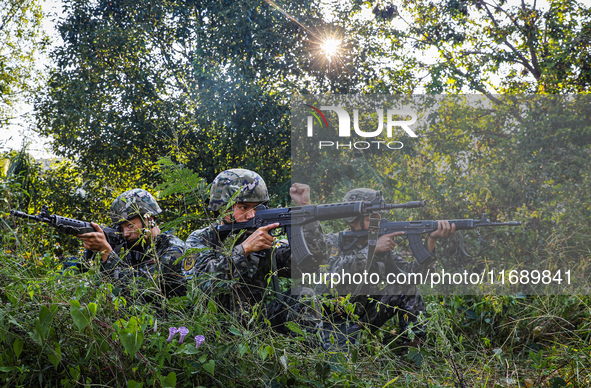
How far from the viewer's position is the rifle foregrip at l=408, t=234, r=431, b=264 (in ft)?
12.1

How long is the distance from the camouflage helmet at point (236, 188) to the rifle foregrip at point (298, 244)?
0.41 m

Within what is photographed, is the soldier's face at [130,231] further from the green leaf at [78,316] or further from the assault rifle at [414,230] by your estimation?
the green leaf at [78,316]

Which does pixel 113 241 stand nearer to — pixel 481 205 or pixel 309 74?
pixel 481 205

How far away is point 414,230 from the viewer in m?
3.73

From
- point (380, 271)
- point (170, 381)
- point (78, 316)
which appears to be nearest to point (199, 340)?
point (170, 381)

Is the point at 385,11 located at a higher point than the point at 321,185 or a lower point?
higher

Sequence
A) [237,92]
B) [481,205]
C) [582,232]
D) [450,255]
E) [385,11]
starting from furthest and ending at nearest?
[385,11] < [237,92] < [481,205] < [582,232] < [450,255]

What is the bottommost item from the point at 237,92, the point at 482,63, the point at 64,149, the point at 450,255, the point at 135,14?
the point at 450,255

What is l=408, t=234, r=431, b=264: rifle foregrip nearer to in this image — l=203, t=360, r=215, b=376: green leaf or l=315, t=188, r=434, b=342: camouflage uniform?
l=315, t=188, r=434, b=342: camouflage uniform

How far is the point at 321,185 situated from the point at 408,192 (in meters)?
0.94

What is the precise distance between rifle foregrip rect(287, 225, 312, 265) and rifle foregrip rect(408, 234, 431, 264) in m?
0.90

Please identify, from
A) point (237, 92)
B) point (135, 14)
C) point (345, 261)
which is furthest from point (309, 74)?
point (345, 261)

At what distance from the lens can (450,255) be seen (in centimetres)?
401

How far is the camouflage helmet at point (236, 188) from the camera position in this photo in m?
3.57
